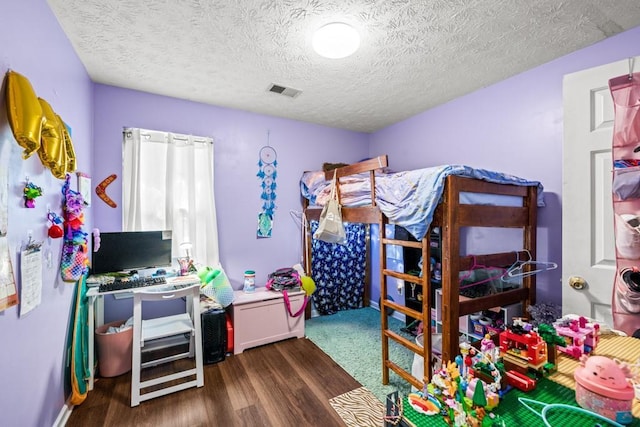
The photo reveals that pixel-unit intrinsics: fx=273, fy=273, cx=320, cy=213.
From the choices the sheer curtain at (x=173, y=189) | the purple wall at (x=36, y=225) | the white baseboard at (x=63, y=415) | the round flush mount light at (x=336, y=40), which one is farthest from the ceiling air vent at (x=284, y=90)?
the white baseboard at (x=63, y=415)

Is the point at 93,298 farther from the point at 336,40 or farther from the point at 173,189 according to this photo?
the point at 336,40

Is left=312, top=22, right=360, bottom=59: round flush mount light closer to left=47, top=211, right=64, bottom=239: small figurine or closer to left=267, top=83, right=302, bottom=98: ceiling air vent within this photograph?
left=267, top=83, right=302, bottom=98: ceiling air vent

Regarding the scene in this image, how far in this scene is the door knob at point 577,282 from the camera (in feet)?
5.07

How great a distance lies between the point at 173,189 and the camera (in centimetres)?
274

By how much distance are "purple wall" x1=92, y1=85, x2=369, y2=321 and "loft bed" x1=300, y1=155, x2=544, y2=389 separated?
123cm

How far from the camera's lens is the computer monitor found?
230cm

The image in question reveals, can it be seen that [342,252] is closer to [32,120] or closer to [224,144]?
[224,144]

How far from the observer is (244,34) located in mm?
1774

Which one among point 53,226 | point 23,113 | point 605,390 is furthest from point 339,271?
point 23,113

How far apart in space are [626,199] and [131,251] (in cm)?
342

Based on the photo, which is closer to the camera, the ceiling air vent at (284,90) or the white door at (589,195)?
the white door at (589,195)

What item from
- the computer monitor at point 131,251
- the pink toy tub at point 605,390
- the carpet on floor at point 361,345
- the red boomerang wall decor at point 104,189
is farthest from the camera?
the red boomerang wall decor at point 104,189

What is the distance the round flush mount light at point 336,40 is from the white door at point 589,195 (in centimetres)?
133

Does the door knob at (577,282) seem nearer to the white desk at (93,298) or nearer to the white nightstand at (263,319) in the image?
the white nightstand at (263,319)
